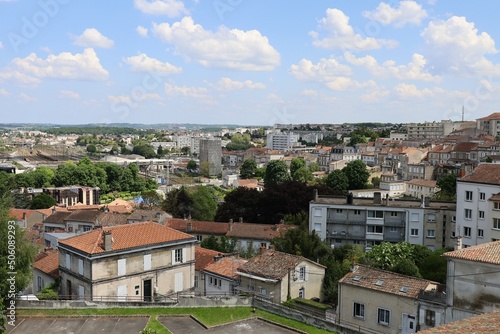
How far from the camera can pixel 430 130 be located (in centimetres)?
15388

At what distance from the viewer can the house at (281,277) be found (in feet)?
90.4

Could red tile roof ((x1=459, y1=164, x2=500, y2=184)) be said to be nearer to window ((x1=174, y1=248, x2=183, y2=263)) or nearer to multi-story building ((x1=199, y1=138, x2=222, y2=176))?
window ((x1=174, y1=248, x2=183, y2=263))

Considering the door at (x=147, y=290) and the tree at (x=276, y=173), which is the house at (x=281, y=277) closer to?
the door at (x=147, y=290)

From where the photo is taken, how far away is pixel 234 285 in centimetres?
2958

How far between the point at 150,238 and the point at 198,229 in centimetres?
1622

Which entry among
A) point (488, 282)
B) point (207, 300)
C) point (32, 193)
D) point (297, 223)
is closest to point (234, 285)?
point (207, 300)

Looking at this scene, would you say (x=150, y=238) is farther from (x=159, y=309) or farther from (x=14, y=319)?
(x=14, y=319)

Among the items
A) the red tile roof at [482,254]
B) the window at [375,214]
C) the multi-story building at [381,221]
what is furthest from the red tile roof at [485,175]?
the red tile roof at [482,254]

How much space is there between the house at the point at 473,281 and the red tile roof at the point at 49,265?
907 inches

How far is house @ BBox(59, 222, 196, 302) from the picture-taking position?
2683cm

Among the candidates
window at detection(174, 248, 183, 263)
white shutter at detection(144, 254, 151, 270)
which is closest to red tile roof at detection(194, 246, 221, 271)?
window at detection(174, 248, 183, 263)

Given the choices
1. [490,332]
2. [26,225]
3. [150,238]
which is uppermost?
[490,332]

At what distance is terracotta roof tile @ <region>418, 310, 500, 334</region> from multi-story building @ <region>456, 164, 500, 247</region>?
90.4 ft

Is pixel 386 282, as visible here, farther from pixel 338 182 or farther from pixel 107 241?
pixel 338 182
